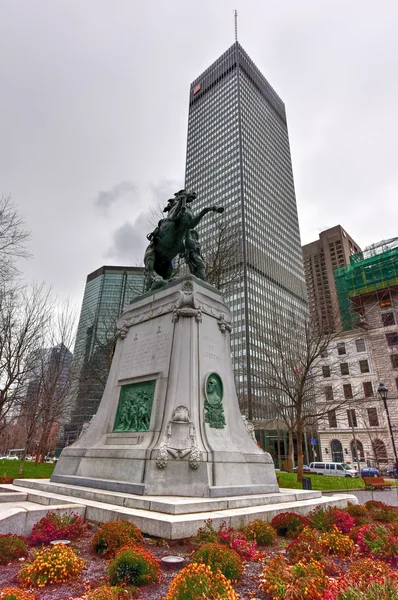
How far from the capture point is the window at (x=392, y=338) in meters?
53.0

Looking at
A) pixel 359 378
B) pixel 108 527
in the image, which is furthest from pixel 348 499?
pixel 359 378

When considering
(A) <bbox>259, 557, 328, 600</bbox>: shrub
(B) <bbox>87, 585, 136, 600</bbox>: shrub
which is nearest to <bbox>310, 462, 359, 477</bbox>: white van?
(A) <bbox>259, 557, 328, 600</bbox>: shrub

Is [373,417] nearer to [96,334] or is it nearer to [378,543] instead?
[96,334]

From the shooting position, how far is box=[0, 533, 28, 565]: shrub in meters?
4.59

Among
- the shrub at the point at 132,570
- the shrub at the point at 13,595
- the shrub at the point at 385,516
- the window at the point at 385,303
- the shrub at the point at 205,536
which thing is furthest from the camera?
the window at the point at 385,303

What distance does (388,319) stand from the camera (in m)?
55.5

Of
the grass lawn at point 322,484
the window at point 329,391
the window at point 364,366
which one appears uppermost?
the window at point 364,366

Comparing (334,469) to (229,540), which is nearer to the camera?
(229,540)

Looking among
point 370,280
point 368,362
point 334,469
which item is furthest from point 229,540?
point 370,280

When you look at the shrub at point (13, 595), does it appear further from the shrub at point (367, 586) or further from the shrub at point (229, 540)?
the shrub at point (367, 586)

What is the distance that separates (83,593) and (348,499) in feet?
26.7

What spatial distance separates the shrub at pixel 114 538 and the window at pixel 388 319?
58.3m

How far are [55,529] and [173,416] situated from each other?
3525 mm

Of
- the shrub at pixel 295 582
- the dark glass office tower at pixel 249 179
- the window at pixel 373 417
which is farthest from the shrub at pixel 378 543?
the dark glass office tower at pixel 249 179
